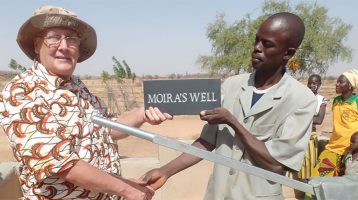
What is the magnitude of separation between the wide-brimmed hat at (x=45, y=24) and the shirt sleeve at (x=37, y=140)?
37 centimetres

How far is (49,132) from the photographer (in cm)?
172

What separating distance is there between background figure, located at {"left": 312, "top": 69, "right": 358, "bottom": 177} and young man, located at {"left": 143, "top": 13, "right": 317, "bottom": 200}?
3486 millimetres

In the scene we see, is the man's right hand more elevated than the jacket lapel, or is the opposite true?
the jacket lapel

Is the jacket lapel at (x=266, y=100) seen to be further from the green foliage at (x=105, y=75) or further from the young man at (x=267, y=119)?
the green foliage at (x=105, y=75)

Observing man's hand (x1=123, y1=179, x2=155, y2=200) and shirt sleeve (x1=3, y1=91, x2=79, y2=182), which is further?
man's hand (x1=123, y1=179, x2=155, y2=200)

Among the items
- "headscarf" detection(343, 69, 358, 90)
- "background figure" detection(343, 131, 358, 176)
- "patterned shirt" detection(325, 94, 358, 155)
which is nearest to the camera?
"background figure" detection(343, 131, 358, 176)

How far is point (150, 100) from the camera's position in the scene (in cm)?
182

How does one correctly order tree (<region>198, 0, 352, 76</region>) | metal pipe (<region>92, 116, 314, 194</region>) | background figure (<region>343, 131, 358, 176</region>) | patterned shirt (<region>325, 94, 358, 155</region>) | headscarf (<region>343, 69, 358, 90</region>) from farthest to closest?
1. tree (<region>198, 0, 352, 76</region>)
2. headscarf (<region>343, 69, 358, 90</region>)
3. patterned shirt (<region>325, 94, 358, 155</region>)
4. background figure (<region>343, 131, 358, 176</region>)
5. metal pipe (<region>92, 116, 314, 194</region>)

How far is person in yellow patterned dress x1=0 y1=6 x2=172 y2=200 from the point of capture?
67.1 inches

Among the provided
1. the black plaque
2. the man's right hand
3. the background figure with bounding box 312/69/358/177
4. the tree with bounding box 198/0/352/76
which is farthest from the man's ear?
the tree with bounding box 198/0/352/76

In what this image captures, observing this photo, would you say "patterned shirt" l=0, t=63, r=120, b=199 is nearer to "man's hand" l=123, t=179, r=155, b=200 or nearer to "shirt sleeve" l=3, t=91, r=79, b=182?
"shirt sleeve" l=3, t=91, r=79, b=182

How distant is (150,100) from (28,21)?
662 millimetres

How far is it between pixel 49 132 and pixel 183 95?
57 centimetres

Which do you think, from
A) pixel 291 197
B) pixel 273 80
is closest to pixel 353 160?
pixel 291 197
